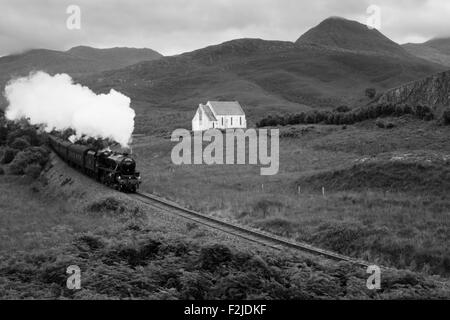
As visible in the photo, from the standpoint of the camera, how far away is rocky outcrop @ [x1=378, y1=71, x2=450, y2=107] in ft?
230

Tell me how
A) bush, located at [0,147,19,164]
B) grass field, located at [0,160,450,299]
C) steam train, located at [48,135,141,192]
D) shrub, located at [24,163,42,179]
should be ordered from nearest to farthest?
grass field, located at [0,160,450,299] → steam train, located at [48,135,141,192] → shrub, located at [24,163,42,179] → bush, located at [0,147,19,164]

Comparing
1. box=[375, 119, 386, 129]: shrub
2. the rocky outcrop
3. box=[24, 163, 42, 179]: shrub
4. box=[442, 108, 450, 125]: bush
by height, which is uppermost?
the rocky outcrop

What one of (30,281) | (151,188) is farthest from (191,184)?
(30,281)

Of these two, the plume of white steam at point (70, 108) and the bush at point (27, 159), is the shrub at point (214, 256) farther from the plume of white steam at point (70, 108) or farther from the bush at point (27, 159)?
the bush at point (27, 159)

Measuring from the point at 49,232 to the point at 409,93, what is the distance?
69.9 metres

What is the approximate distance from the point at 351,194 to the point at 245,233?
1026cm

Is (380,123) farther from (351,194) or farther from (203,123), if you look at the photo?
(203,123)

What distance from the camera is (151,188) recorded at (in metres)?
37.4

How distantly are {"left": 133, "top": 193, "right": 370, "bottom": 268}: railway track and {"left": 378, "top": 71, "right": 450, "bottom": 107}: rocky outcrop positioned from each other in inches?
2088

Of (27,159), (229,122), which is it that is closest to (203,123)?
(229,122)

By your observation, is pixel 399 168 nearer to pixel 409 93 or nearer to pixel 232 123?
pixel 409 93
